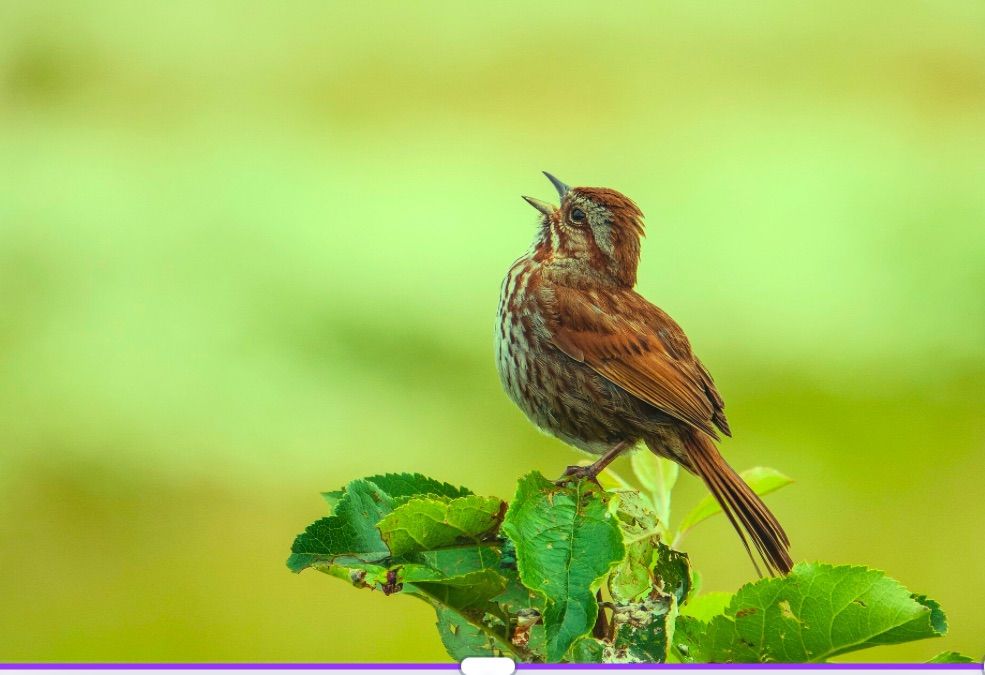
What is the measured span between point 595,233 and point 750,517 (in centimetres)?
68

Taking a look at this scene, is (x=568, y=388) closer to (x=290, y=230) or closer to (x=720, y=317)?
(x=720, y=317)

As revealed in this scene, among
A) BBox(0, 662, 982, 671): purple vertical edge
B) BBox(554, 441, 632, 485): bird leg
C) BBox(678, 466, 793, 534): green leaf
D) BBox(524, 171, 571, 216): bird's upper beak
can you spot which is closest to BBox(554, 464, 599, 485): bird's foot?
BBox(554, 441, 632, 485): bird leg

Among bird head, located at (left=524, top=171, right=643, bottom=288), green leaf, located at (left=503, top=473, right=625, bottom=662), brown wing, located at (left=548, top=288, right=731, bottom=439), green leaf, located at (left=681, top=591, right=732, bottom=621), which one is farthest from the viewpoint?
bird head, located at (left=524, top=171, right=643, bottom=288)

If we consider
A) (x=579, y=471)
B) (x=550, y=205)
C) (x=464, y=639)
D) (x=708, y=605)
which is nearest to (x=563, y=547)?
(x=464, y=639)

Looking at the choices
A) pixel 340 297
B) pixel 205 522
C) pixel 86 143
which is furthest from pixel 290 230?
pixel 205 522

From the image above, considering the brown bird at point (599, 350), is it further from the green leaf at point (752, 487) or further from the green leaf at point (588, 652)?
the green leaf at point (588, 652)

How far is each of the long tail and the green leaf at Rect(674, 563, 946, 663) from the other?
0.94 feet

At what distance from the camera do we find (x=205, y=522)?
3256 mm

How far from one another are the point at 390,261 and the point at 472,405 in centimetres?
53

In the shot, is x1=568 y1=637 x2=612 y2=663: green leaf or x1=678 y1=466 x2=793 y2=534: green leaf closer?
x1=568 y1=637 x2=612 y2=663: green leaf

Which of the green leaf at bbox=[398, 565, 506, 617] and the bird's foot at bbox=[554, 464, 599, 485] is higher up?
the bird's foot at bbox=[554, 464, 599, 485]

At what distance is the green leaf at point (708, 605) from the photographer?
1298mm

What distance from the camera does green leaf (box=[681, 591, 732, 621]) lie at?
1.30 metres

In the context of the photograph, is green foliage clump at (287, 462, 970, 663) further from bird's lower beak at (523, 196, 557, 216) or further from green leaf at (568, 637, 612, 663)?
bird's lower beak at (523, 196, 557, 216)
